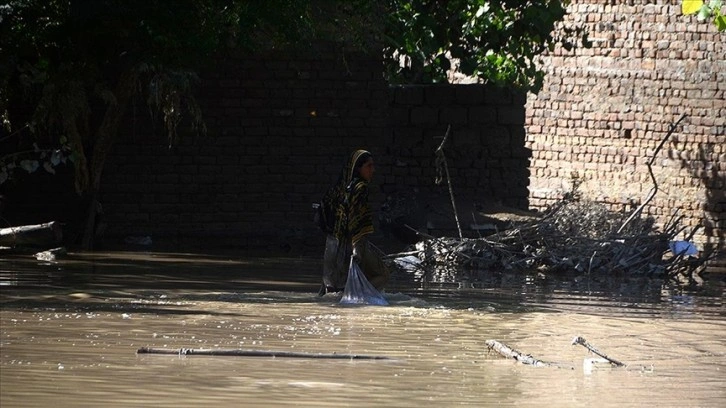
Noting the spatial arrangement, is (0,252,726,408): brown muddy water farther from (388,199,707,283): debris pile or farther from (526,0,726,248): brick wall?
(526,0,726,248): brick wall

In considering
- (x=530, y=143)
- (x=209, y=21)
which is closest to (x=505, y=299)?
(x=209, y=21)

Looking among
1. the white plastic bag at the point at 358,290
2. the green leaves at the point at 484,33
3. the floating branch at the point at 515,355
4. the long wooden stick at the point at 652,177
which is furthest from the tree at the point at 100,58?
the floating branch at the point at 515,355

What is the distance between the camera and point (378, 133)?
17453 mm

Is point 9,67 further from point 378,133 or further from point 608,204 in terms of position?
point 608,204

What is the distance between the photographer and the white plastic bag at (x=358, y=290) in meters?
12.0

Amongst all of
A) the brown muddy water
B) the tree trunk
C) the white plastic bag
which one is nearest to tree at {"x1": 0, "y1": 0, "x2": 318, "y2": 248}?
the tree trunk

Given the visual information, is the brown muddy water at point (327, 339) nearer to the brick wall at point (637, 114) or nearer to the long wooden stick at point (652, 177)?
the long wooden stick at point (652, 177)

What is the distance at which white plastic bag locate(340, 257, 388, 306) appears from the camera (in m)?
12.0

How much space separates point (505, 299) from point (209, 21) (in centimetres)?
413

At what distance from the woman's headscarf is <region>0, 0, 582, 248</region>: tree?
2795 millimetres

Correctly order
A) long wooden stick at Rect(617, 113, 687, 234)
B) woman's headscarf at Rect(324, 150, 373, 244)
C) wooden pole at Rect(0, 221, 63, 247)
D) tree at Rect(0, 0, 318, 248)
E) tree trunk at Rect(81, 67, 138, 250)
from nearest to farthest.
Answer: woman's headscarf at Rect(324, 150, 373, 244) → tree at Rect(0, 0, 318, 248) → wooden pole at Rect(0, 221, 63, 247) → tree trunk at Rect(81, 67, 138, 250) → long wooden stick at Rect(617, 113, 687, 234)

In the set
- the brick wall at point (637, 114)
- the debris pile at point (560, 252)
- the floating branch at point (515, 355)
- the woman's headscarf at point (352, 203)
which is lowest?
the floating branch at point (515, 355)

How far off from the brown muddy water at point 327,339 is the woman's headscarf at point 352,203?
2.04 ft

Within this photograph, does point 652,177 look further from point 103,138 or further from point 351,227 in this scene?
point 103,138
